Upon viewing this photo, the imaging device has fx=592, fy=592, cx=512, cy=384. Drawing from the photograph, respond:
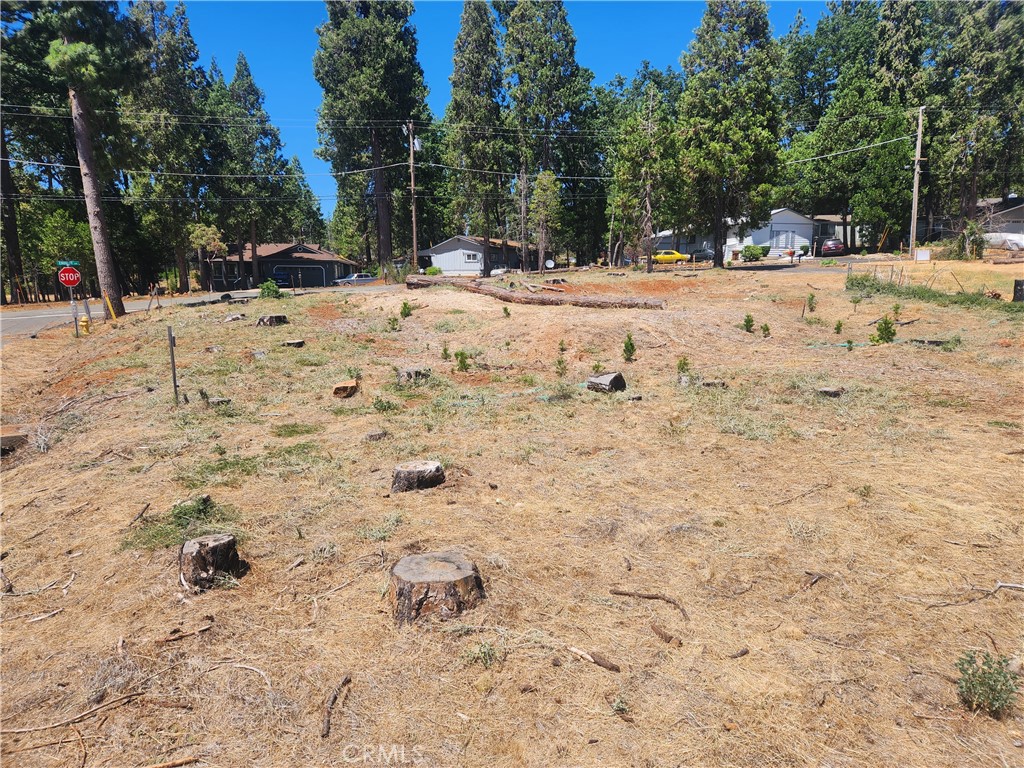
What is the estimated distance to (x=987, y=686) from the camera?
339 cm

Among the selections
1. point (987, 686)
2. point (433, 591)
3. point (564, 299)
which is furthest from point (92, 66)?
point (987, 686)

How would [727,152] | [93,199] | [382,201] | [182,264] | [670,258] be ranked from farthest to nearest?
[670,258] < [382,201] < [182,264] < [727,152] < [93,199]

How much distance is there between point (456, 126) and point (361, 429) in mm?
46839

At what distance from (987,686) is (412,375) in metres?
9.96

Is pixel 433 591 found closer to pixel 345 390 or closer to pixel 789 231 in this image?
pixel 345 390

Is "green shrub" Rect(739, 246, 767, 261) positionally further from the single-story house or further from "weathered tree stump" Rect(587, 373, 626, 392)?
"weathered tree stump" Rect(587, 373, 626, 392)

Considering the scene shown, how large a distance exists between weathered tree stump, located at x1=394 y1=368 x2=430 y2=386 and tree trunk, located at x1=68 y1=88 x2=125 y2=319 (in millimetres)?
18576

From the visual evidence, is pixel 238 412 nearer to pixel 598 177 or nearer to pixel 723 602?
pixel 723 602

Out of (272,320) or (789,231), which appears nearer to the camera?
(272,320)

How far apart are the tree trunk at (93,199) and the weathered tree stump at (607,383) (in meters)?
22.1

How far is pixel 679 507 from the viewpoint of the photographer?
240 inches

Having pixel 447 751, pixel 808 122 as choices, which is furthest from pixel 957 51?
pixel 447 751

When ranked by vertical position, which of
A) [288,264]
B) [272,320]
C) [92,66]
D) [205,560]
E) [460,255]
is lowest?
[205,560]

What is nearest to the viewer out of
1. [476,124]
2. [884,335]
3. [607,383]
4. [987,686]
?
[987,686]
